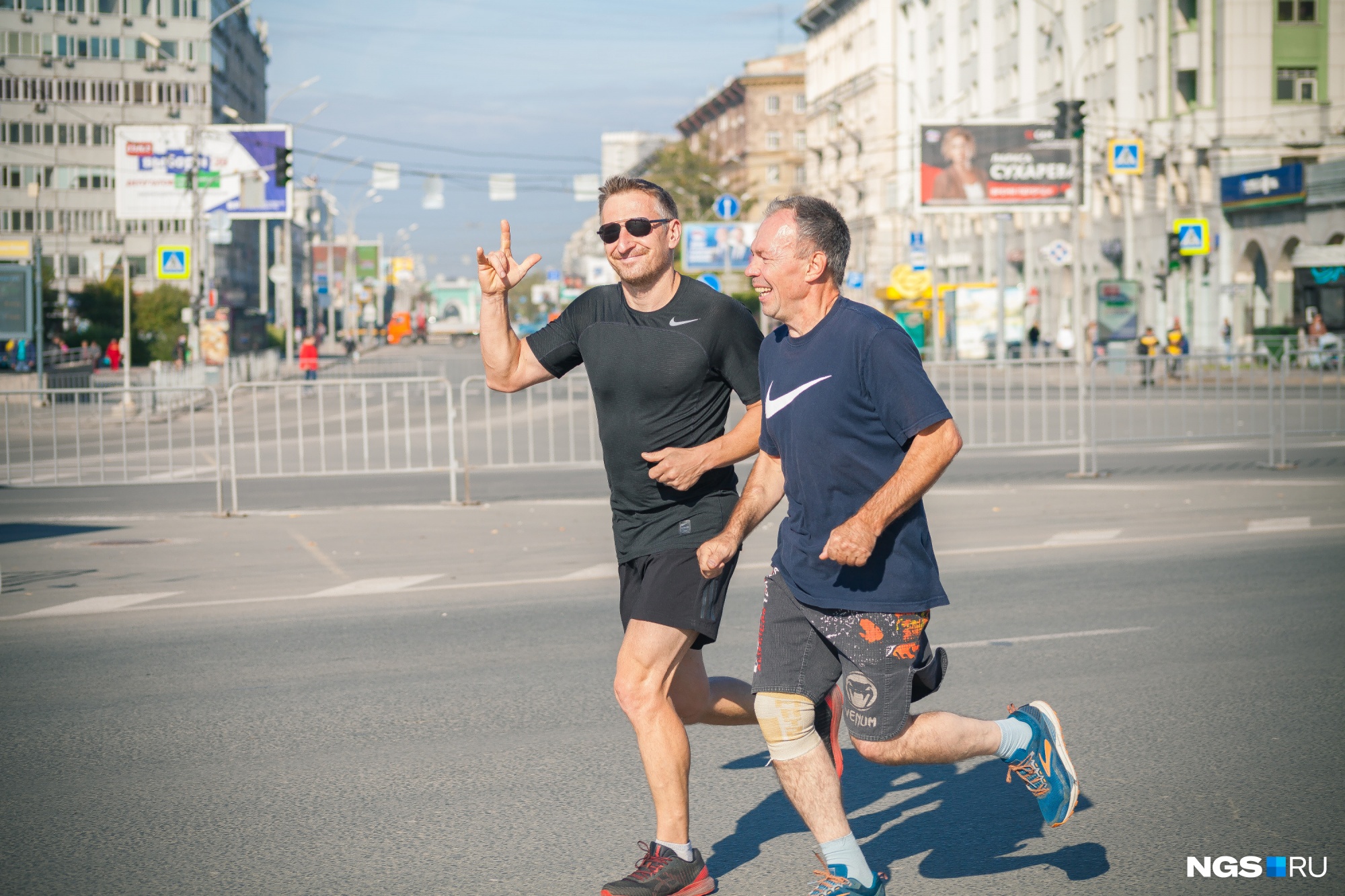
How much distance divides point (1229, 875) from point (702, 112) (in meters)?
120

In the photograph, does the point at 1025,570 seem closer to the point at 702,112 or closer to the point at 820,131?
the point at 820,131

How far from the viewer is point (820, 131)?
308 feet

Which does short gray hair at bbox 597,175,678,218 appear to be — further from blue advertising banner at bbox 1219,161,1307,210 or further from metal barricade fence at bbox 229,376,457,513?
blue advertising banner at bbox 1219,161,1307,210

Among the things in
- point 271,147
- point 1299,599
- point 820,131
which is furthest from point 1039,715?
point 820,131

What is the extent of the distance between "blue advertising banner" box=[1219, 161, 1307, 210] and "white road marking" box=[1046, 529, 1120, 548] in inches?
1428

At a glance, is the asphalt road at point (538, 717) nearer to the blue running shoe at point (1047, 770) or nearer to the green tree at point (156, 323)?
the blue running shoe at point (1047, 770)

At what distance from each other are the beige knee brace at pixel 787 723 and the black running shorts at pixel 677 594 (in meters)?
0.39

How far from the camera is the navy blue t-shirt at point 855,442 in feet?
12.9

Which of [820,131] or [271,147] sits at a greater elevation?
[820,131]

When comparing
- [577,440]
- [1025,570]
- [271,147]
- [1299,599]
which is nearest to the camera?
[1299,599]

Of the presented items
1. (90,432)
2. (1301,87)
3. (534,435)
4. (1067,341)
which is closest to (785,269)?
(90,432)

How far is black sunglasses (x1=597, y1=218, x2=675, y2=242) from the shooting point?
4.54 metres

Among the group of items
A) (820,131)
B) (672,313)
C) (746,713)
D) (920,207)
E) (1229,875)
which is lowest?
(1229,875)

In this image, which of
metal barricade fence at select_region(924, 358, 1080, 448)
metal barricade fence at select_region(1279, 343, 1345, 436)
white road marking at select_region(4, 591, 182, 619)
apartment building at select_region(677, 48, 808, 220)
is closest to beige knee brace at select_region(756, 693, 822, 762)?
white road marking at select_region(4, 591, 182, 619)
